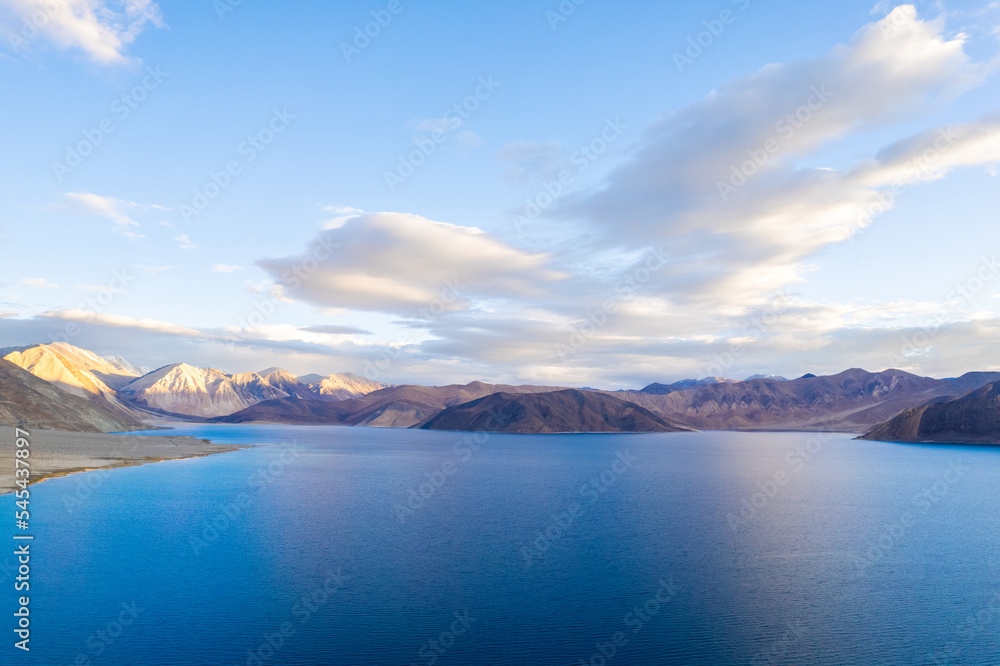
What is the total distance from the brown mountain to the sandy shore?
11.2 m

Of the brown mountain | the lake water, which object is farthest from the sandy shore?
the lake water

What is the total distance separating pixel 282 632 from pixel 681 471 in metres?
97.9

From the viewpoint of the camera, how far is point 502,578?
126 feet

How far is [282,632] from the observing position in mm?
29234

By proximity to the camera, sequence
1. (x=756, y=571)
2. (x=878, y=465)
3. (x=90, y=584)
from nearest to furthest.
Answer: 1. (x=90, y=584)
2. (x=756, y=571)
3. (x=878, y=465)

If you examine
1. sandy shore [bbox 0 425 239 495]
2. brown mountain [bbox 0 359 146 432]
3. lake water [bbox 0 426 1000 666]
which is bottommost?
lake water [bbox 0 426 1000 666]

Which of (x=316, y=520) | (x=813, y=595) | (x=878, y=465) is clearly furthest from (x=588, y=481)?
(x=878, y=465)

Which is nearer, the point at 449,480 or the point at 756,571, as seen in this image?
the point at 756,571

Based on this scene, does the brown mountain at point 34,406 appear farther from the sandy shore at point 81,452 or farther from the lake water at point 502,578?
the lake water at point 502,578

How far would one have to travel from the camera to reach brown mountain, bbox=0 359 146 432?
158637 mm

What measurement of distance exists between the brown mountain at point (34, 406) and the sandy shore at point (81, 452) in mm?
11175

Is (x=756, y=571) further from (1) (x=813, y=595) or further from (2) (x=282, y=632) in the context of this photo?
(2) (x=282, y=632)

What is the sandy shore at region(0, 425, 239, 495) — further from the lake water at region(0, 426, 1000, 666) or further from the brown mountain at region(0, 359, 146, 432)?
the lake water at region(0, 426, 1000, 666)

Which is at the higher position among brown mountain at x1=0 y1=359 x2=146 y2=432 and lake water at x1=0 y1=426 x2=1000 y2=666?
brown mountain at x1=0 y1=359 x2=146 y2=432
